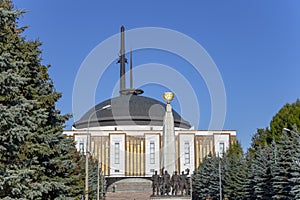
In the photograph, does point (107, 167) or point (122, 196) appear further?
point (107, 167)

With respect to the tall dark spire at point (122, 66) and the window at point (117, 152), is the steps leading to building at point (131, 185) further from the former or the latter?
the tall dark spire at point (122, 66)

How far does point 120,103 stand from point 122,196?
1383 inches

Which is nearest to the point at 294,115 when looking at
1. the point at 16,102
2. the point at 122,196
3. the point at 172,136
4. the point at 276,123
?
the point at 276,123

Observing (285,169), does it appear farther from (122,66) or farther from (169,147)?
(122,66)

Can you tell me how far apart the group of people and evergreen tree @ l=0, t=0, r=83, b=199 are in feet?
49.2

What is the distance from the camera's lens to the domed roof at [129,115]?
85375 millimetres

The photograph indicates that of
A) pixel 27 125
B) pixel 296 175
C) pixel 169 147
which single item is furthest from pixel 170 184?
pixel 27 125

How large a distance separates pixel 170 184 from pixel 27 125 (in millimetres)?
26483

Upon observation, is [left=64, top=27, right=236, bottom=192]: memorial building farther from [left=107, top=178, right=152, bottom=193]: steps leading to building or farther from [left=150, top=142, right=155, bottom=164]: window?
[left=107, top=178, right=152, bottom=193]: steps leading to building

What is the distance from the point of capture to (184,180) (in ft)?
118

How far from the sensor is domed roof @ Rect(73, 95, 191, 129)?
280 feet

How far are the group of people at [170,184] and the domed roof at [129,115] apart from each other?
4679 centimetres

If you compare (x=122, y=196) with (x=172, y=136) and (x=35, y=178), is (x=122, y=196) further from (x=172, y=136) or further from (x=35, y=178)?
(x=35, y=178)

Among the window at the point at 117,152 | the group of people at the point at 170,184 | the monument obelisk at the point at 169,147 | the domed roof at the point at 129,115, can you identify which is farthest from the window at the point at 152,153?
the group of people at the point at 170,184
